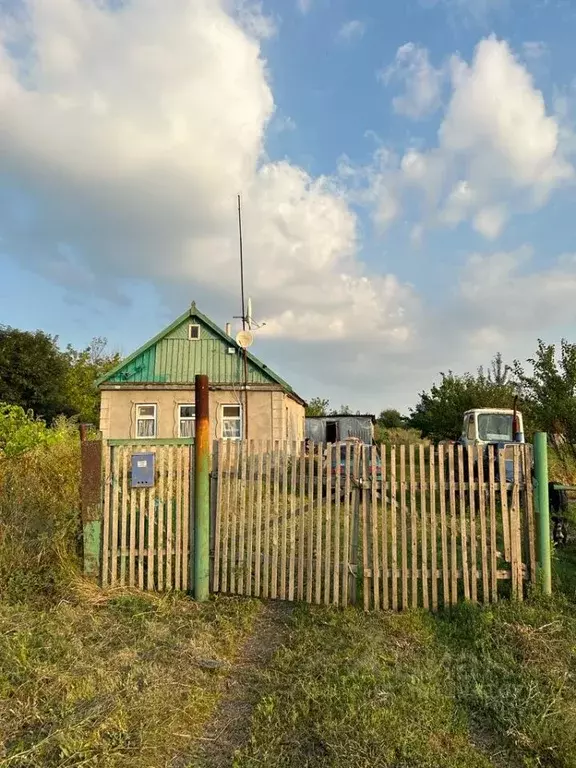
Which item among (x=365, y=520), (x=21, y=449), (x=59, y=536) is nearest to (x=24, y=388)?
(x=21, y=449)

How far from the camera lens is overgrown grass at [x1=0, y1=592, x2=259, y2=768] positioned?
293 cm

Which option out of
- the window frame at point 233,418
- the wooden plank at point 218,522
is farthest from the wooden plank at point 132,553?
the window frame at point 233,418

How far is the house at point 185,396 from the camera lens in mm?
18953

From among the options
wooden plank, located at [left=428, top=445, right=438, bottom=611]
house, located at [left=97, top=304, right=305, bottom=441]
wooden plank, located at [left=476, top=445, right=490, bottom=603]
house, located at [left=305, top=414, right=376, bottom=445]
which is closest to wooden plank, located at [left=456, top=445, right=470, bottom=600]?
wooden plank, located at [left=476, top=445, right=490, bottom=603]

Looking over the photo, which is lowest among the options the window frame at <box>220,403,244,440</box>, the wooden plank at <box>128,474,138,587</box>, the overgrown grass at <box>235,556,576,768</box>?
the overgrown grass at <box>235,556,576,768</box>

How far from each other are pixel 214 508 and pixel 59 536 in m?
1.72

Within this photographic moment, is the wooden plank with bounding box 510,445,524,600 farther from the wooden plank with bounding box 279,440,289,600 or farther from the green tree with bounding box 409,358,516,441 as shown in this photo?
the green tree with bounding box 409,358,516,441

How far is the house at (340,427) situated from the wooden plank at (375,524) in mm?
20729

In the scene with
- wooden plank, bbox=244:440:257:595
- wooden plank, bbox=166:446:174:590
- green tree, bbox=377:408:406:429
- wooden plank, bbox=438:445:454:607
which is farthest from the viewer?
green tree, bbox=377:408:406:429

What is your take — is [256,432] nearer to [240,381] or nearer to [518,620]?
[240,381]

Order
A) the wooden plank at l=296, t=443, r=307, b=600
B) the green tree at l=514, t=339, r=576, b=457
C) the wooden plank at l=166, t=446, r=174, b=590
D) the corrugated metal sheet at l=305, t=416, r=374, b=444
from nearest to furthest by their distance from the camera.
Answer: the wooden plank at l=296, t=443, r=307, b=600
the wooden plank at l=166, t=446, r=174, b=590
the green tree at l=514, t=339, r=576, b=457
the corrugated metal sheet at l=305, t=416, r=374, b=444

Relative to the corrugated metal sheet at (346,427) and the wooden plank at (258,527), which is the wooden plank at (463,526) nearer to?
the wooden plank at (258,527)

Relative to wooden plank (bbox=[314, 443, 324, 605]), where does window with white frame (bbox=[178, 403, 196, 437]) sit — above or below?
above

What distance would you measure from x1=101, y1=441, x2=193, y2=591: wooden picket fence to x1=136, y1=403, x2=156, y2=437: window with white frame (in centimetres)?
1365
